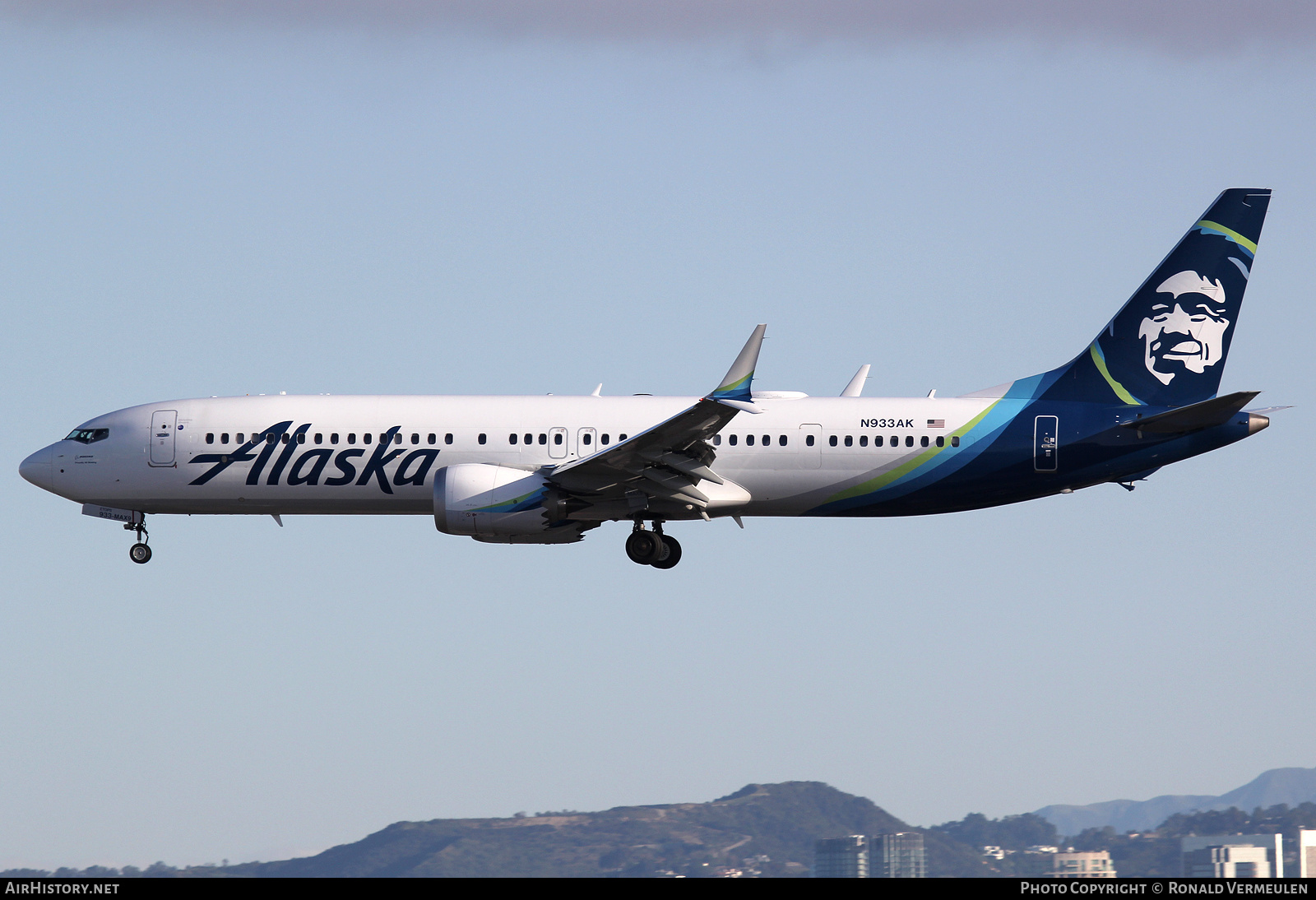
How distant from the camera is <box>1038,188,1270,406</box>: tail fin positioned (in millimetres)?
43031

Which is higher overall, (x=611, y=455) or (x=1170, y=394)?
(x=1170, y=394)

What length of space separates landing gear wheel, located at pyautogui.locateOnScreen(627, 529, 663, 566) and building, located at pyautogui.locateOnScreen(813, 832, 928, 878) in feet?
206

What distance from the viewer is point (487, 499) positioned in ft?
132

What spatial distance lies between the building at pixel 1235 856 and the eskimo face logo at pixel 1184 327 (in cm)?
5483

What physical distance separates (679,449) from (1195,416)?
13.7m

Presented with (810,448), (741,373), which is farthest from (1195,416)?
(741,373)

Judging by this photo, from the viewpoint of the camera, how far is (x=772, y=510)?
139ft

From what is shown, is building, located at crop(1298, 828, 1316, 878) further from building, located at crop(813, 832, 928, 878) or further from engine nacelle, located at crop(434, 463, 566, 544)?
engine nacelle, located at crop(434, 463, 566, 544)

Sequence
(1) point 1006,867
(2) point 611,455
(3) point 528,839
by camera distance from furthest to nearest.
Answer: (3) point 528,839 < (1) point 1006,867 < (2) point 611,455

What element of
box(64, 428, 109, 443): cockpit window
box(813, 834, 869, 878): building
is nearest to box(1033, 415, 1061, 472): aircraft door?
box(64, 428, 109, 443): cockpit window
